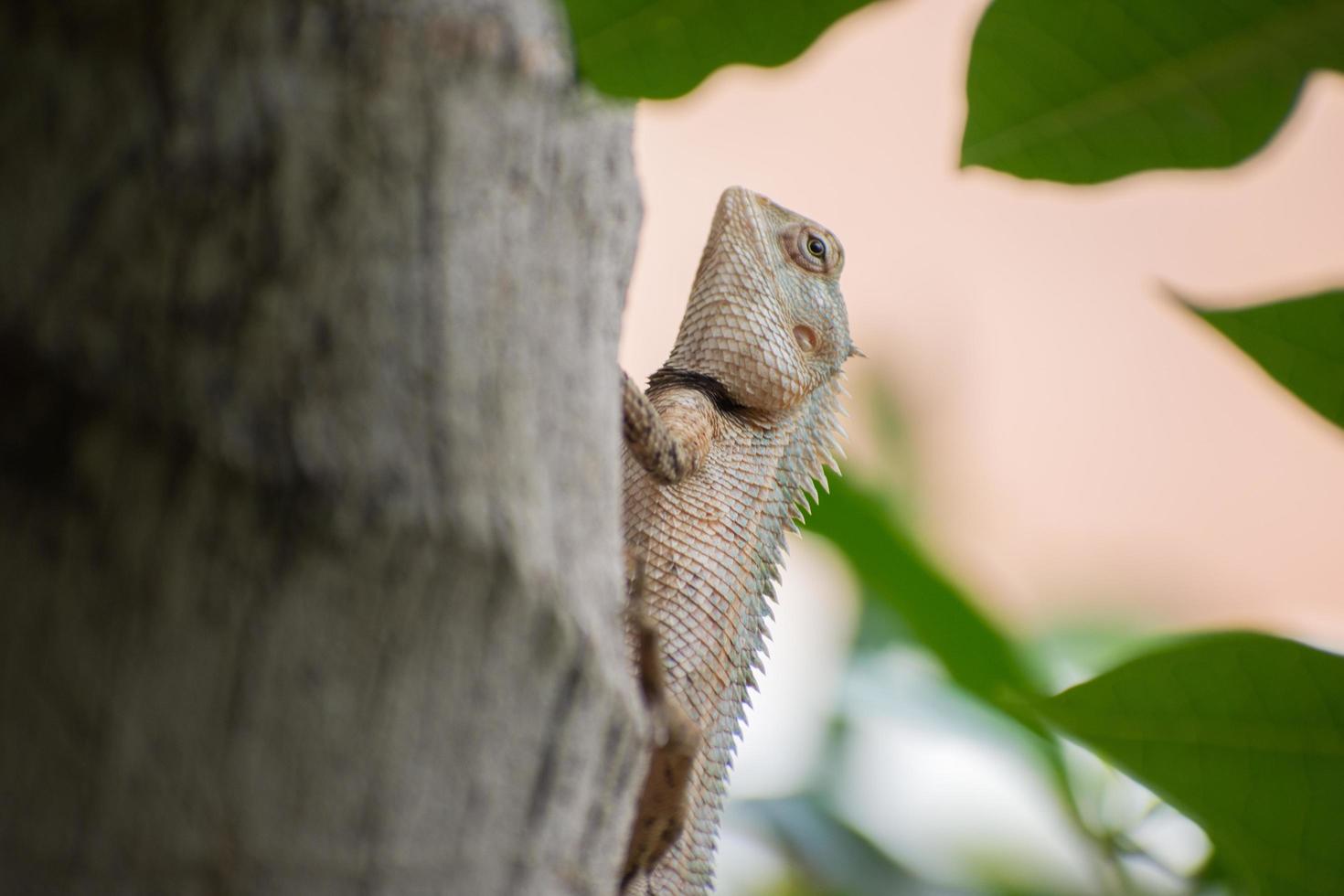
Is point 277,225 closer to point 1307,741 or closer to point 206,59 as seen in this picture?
point 206,59

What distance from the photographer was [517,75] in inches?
29.0

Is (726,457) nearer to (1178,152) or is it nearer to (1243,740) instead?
(1243,740)

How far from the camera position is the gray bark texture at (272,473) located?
60 centimetres

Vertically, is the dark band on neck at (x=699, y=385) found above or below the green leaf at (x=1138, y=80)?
below

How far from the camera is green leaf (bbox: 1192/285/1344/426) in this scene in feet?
2.24

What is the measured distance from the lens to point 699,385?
2.70 metres

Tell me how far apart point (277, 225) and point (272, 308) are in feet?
0.15

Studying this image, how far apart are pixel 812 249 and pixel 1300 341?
91.6 inches

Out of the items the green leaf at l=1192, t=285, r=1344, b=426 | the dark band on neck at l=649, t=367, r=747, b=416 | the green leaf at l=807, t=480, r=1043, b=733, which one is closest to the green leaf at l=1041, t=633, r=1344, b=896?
the green leaf at l=1192, t=285, r=1344, b=426

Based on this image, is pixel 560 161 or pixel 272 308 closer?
pixel 272 308

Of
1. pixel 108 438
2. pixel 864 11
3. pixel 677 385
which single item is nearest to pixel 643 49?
pixel 864 11

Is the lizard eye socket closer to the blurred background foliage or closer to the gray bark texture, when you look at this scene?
the blurred background foliage

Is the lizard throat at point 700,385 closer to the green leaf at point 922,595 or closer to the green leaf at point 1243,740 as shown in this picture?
the green leaf at point 922,595

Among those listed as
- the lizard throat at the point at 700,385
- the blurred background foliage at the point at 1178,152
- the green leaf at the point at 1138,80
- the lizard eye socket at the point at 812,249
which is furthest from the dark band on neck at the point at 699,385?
the green leaf at the point at 1138,80
